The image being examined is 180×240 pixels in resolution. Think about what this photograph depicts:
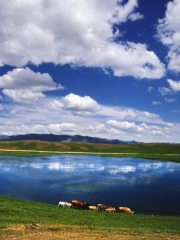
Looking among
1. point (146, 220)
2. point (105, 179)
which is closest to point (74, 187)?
point (105, 179)

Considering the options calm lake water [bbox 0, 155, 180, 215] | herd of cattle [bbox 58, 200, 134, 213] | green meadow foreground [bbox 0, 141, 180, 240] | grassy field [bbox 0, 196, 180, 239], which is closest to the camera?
green meadow foreground [bbox 0, 141, 180, 240]

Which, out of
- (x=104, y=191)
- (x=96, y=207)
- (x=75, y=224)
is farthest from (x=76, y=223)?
(x=104, y=191)

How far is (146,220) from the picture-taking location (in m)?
30.2

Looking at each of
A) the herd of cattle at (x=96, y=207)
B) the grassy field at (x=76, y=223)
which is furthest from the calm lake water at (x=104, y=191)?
the grassy field at (x=76, y=223)

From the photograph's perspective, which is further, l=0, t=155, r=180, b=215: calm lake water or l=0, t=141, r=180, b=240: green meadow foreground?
l=0, t=155, r=180, b=215: calm lake water

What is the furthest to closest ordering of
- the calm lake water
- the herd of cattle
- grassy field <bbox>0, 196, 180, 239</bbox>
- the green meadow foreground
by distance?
the calm lake water < the herd of cattle < grassy field <bbox>0, 196, 180, 239</bbox> < the green meadow foreground

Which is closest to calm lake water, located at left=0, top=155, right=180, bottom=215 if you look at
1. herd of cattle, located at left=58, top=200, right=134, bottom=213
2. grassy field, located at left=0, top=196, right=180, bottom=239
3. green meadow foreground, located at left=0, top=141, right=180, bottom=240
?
herd of cattle, located at left=58, top=200, right=134, bottom=213

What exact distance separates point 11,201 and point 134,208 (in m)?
20.0

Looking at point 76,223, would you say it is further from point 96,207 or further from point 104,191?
point 104,191

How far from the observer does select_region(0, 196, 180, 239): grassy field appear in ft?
75.4

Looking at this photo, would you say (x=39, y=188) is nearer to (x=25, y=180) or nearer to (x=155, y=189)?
(x=25, y=180)

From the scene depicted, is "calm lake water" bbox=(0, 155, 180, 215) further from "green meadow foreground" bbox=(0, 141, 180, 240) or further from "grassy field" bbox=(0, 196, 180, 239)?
"grassy field" bbox=(0, 196, 180, 239)

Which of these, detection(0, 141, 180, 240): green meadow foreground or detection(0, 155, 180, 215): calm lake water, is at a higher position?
detection(0, 141, 180, 240): green meadow foreground

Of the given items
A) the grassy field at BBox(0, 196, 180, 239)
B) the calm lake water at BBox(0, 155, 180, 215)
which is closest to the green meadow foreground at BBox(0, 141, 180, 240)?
the grassy field at BBox(0, 196, 180, 239)
